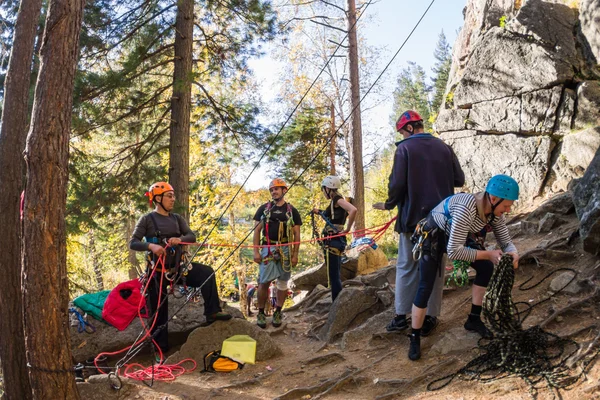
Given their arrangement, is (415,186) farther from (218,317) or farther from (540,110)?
(540,110)

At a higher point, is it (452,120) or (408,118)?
(452,120)

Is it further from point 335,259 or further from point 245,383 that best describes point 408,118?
point 245,383

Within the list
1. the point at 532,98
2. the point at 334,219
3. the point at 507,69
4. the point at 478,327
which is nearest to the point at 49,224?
the point at 334,219

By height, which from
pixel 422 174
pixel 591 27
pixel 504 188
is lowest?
pixel 504 188

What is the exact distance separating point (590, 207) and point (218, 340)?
4.57 meters

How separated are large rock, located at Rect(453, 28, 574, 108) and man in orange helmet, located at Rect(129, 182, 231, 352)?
7699 mm

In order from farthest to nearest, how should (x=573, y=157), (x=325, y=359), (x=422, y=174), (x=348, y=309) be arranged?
(x=573, y=157) < (x=348, y=309) < (x=325, y=359) < (x=422, y=174)

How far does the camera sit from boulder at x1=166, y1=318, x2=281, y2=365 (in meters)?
5.64

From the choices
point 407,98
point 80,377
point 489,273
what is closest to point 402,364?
point 489,273

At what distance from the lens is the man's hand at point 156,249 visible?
5574 millimetres

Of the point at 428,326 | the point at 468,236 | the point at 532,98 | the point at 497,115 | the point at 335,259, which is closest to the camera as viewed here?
the point at 468,236

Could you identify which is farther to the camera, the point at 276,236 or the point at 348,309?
the point at 276,236

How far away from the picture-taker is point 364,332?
5.54 m

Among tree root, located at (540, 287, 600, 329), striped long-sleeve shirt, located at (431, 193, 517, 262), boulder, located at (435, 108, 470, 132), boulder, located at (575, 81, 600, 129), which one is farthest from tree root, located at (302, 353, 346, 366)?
boulder, located at (435, 108, 470, 132)
